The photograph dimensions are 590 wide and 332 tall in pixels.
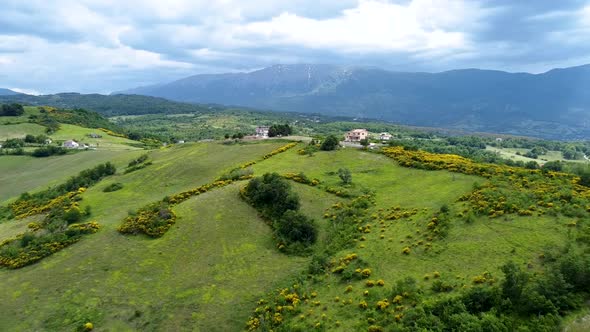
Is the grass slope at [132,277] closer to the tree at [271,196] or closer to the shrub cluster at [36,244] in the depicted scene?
the shrub cluster at [36,244]

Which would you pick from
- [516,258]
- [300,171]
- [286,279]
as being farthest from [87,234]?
[516,258]

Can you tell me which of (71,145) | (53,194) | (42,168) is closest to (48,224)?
(53,194)

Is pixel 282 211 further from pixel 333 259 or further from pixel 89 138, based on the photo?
pixel 89 138

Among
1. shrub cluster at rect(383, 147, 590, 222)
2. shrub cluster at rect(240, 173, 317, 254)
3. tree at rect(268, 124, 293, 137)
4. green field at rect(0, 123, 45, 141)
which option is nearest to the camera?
shrub cluster at rect(383, 147, 590, 222)

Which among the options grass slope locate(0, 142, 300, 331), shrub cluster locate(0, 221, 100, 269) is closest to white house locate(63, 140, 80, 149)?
grass slope locate(0, 142, 300, 331)

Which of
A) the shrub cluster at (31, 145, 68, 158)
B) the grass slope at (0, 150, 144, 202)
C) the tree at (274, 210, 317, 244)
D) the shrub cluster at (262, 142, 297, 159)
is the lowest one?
the grass slope at (0, 150, 144, 202)

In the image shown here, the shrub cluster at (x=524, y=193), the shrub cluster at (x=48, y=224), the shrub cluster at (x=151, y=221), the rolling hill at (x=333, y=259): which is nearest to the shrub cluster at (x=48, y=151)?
the shrub cluster at (x=48, y=224)

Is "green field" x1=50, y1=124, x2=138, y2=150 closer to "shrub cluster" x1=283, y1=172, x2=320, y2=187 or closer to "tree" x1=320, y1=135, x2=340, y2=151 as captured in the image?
"tree" x1=320, y1=135, x2=340, y2=151

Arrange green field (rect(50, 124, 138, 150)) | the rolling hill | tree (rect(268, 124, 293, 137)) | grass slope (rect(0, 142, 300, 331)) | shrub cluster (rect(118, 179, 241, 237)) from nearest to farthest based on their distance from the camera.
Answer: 1. the rolling hill
2. grass slope (rect(0, 142, 300, 331))
3. shrub cluster (rect(118, 179, 241, 237))
4. tree (rect(268, 124, 293, 137))
5. green field (rect(50, 124, 138, 150))
